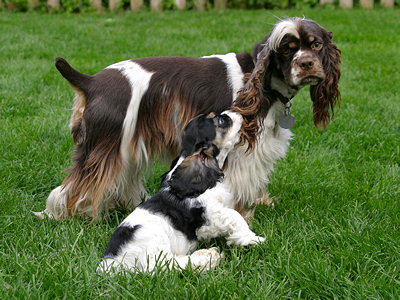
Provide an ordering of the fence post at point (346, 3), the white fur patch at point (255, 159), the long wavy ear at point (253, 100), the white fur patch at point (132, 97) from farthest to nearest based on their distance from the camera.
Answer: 1. the fence post at point (346, 3)
2. the white fur patch at point (255, 159)
3. the white fur patch at point (132, 97)
4. the long wavy ear at point (253, 100)

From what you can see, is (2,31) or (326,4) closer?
(2,31)

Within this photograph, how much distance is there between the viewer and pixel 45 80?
6562 millimetres

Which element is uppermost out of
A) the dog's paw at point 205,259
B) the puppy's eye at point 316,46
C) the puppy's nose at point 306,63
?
the puppy's eye at point 316,46

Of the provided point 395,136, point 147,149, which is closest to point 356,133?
point 395,136

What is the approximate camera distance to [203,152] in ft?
10.8

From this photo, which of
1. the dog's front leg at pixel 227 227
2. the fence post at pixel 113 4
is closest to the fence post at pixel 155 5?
the fence post at pixel 113 4

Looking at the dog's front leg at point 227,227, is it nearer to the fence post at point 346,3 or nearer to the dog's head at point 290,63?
the dog's head at point 290,63

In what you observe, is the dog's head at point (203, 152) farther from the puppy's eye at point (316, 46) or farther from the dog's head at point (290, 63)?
the puppy's eye at point (316, 46)

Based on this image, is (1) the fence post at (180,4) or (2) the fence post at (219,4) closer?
(1) the fence post at (180,4)

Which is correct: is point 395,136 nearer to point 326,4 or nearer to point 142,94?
point 142,94

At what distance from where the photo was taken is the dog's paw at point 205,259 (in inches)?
113

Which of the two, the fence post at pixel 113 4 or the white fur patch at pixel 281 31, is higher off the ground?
the white fur patch at pixel 281 31

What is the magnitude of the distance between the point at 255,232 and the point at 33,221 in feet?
5.16

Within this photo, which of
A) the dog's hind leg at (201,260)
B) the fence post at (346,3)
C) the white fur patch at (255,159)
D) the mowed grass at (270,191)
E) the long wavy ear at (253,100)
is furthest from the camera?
the fence post at (346,3)
